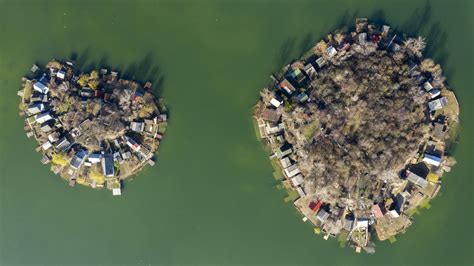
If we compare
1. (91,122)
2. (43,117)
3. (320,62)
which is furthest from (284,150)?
(43,117)

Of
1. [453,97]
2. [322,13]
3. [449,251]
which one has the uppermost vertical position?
[322,13]

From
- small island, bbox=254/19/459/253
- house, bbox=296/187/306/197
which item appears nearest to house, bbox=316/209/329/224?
small island, bbox=254/19/459/253

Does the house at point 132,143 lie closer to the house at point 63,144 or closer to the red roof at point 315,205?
the house at point 63,144

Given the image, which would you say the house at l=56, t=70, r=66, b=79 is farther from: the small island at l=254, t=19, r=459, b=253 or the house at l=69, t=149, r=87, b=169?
the small island at l=254, t=19, r=459, b=253

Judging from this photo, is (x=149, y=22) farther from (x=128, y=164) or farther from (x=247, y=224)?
(x=247, y=224)

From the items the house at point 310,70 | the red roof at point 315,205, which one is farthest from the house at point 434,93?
the red roof at point 315,205

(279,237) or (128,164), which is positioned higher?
(128,164)

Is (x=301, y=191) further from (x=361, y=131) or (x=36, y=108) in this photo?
(x=36, y=108)

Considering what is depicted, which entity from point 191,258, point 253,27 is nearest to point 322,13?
point 253,27
